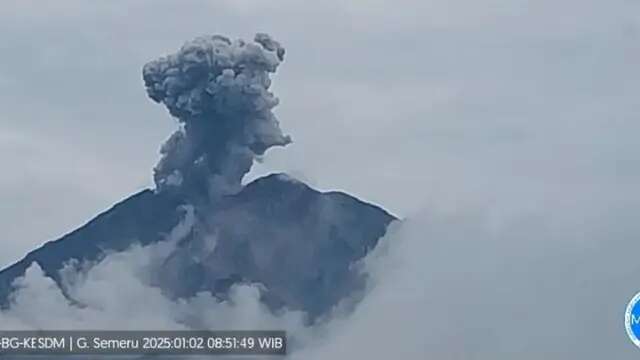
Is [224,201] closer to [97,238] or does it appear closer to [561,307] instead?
[97,238]

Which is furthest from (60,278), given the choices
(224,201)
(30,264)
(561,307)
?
(561,307)

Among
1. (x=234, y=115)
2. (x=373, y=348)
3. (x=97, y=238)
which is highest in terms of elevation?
(x=234, y=115)
